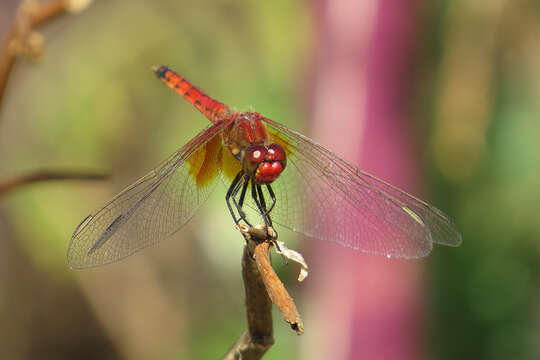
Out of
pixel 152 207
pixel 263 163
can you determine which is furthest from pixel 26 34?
pixel 263 163

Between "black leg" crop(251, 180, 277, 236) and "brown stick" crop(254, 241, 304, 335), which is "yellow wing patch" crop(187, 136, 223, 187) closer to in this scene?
"black leg" crop(251, 180, 277, 236)

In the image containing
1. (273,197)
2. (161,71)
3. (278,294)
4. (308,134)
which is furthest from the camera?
(308,134)

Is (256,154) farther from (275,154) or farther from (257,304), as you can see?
(257,304)

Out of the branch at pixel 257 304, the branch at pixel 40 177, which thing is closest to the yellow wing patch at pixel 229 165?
the branch at pixel 40 177

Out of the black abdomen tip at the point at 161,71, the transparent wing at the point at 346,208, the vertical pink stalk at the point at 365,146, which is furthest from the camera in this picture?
the vertical pink stalk at the point at 365,146

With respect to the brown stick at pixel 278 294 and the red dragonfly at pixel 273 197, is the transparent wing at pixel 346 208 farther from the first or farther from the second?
the brown stick at pixel 278 294
